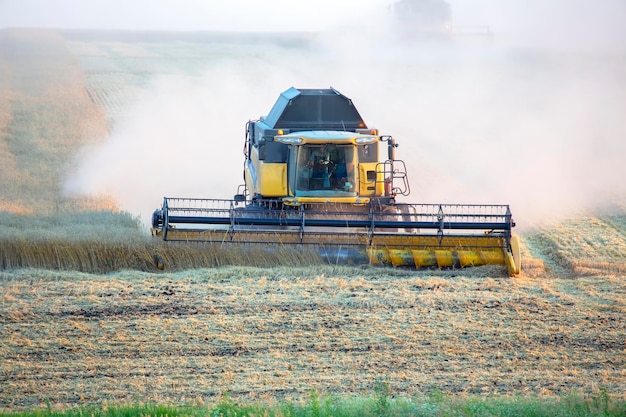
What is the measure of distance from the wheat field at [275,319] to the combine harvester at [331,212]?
10.3 inches

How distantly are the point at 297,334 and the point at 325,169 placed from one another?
4.39m

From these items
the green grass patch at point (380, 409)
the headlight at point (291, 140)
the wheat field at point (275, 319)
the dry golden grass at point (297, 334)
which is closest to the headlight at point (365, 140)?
the headlight at point (291, 140)

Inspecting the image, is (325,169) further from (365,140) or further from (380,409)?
(380,409)

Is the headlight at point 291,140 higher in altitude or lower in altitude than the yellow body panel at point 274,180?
higher

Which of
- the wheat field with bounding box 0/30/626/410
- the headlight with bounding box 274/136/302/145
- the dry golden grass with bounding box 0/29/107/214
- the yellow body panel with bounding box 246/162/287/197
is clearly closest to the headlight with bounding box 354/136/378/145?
the headlight with bounding box 274/136/302/145

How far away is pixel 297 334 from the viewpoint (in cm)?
1002

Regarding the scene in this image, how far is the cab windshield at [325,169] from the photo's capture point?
13922 millimetres

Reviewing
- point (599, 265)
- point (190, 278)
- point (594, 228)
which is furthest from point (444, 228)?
point (594, 228)

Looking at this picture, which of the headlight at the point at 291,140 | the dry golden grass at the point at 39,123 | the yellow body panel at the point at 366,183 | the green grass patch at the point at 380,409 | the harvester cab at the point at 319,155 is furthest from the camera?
the dry golden grass at the point at 39,123

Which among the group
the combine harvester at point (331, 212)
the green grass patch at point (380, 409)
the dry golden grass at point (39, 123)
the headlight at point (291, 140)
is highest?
the dry golden grass at point (39, 123)

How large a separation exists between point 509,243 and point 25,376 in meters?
6.68

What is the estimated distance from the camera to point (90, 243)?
13.4 metres

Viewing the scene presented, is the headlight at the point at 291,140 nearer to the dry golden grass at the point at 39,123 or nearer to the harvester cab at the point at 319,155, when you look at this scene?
the harvester cab at the point at 319,155

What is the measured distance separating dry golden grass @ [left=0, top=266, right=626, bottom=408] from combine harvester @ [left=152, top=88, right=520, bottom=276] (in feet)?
1.54
